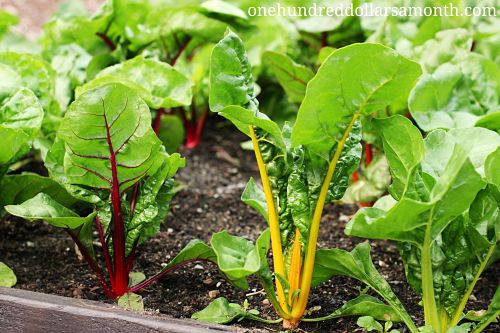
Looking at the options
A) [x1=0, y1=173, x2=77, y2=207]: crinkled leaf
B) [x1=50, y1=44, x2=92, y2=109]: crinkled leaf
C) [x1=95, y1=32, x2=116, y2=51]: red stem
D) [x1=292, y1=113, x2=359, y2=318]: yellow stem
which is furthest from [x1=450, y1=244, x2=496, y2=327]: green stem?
[x1=95, y1=32, x2=116, y2=51]: red stem

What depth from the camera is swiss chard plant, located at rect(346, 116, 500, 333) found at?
3.83ft

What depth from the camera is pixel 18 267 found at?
1.66m

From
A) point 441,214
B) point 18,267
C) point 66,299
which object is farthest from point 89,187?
point 441,214

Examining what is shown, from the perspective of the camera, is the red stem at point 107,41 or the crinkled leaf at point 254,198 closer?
the crinkled leaf at point 254,198

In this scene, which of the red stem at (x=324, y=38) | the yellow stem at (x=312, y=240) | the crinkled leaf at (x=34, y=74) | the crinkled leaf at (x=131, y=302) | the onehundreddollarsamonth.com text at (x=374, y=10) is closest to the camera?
the yellow stem at (x=312, y=240)

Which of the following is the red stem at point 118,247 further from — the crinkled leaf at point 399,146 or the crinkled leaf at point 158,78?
the crinkled leaf at point 399,146

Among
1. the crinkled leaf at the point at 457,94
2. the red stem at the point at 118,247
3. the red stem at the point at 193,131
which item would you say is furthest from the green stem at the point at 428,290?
the red stem at the point at 193,131

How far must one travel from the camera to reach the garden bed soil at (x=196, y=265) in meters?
1.49

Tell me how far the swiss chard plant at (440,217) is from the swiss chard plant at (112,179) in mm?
412

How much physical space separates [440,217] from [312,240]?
0.26 metres

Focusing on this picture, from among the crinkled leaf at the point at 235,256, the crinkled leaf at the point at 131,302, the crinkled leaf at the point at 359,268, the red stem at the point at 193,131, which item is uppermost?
the crinkled leaf at the point at 235,256

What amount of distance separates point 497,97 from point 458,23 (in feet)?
1.34

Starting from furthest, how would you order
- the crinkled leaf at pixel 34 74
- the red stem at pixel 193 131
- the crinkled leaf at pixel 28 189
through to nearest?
the red stem at pixel 193 131 → the crinkled leaf at pixel 34 74 → the crinkled leaf at pixel 28 189

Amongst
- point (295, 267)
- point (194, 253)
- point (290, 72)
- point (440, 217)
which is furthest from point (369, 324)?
point (290, 72)
